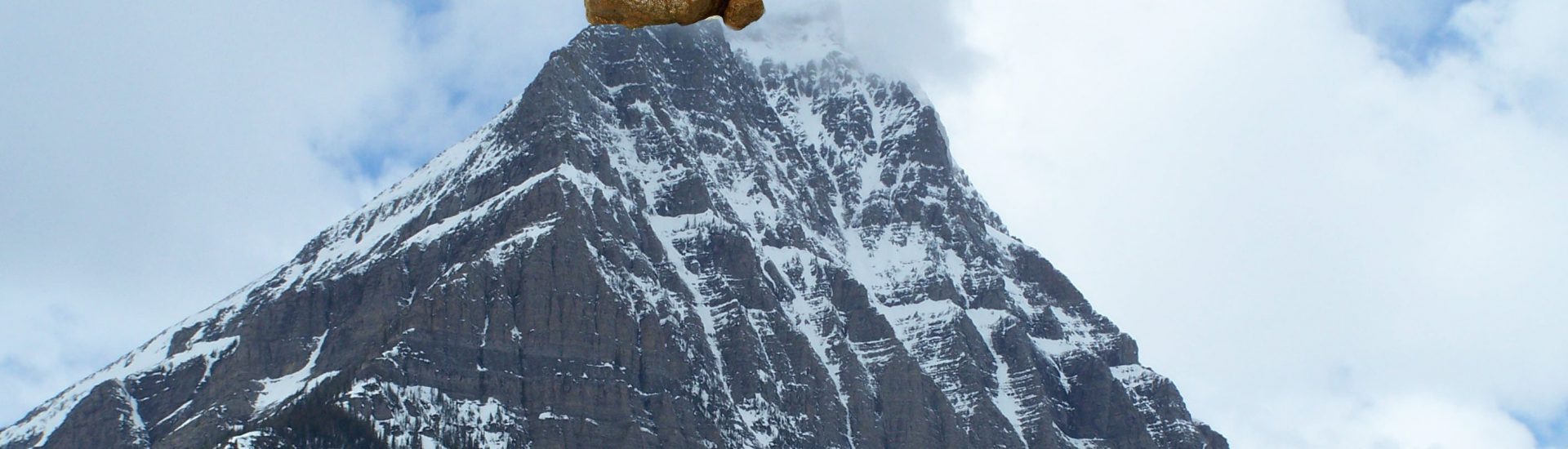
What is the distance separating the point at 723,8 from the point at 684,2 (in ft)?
0.86

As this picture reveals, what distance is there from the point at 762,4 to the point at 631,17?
861 millimetres

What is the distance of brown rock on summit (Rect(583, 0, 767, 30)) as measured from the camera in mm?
14375

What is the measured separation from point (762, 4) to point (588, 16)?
113 cm

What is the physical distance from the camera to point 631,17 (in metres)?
14.5

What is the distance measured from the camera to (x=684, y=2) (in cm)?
1445

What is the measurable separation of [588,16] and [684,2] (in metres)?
0.63

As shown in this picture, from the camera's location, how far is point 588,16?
14469 mm

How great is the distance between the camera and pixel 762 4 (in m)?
14.6

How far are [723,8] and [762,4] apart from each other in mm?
265

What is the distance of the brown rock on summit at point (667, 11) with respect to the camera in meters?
14.4

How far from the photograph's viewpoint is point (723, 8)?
1452cm

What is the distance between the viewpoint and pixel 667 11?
47.0 ft
